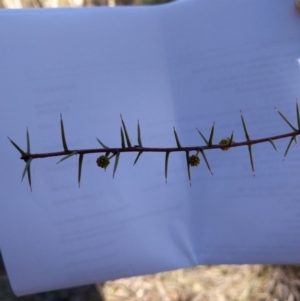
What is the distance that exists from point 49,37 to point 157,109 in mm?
158

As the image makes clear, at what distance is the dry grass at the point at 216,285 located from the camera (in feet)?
2.08

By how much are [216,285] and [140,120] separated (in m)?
0.30

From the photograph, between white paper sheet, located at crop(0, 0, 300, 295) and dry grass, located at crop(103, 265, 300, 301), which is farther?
dry grass, located at crop(103, 265, 300, 301)

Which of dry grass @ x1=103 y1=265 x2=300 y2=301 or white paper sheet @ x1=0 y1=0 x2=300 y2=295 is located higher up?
white paper sheet @ x1=0 y1=0 x2=300 y2=295

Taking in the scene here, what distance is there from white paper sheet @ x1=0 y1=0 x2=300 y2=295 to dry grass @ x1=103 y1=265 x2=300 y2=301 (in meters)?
0.10

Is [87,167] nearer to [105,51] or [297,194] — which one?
[105,51]

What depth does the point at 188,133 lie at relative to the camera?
1.72 ft

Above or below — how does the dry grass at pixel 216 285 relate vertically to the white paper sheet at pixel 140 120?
below

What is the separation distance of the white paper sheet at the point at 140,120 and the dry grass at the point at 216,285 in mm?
96

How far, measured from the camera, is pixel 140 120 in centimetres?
52

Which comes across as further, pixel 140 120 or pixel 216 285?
pixel 216 285

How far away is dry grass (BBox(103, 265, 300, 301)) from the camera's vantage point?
634 mm

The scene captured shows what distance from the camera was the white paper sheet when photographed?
50 cm

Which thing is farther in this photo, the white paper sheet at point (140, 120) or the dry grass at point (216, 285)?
the dry grass at point (216, 285)
